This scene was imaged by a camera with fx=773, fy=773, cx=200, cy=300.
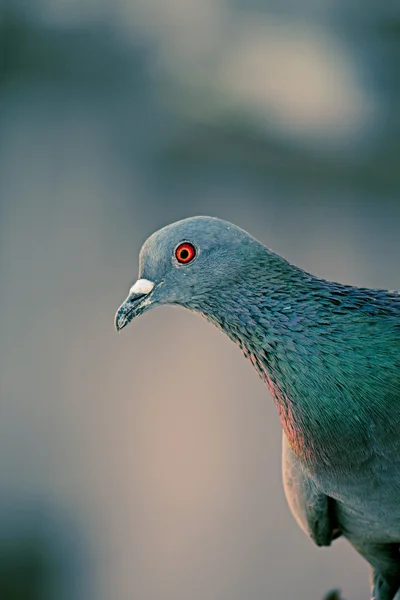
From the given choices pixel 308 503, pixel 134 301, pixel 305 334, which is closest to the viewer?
pixel 305 334

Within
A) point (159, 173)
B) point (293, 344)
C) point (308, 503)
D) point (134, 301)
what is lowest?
point (308, 503)

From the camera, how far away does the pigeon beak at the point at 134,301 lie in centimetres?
152

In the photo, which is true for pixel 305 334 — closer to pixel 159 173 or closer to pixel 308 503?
pixel 308 503

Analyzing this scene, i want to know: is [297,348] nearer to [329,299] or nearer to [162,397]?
[329,299]

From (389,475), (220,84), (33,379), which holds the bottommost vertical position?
(389,475)

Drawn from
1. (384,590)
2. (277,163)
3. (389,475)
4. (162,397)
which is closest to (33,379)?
(162,397)

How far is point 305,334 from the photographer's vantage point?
141 centimetres

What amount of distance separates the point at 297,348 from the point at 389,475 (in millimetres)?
324

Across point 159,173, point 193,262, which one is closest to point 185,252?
point 193,262

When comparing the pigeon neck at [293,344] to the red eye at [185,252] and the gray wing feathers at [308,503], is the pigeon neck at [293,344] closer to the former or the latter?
the red eye at [185,252]

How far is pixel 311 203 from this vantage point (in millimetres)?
6055

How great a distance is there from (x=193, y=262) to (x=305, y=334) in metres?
0.25

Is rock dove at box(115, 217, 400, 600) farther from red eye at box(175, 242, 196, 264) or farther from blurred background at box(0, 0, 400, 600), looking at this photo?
blurred background at box(0, 0, 400, 600)

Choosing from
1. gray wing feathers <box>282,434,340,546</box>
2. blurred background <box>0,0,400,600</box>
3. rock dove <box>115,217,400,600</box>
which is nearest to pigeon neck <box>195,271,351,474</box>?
rock dove <box>115,217,400,600</box>
